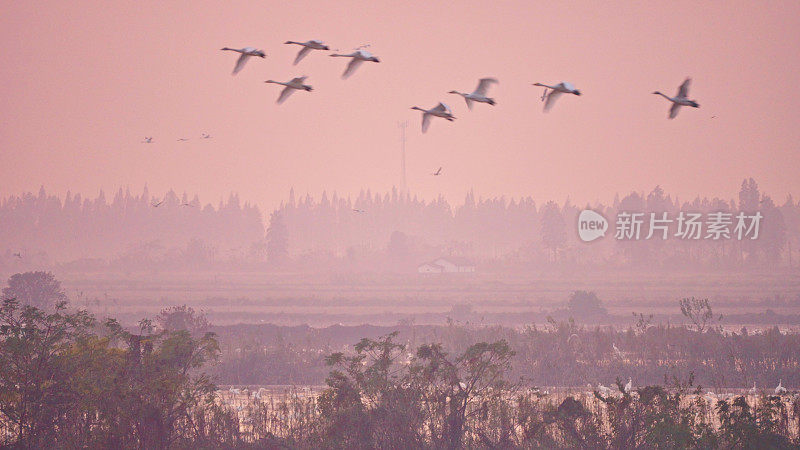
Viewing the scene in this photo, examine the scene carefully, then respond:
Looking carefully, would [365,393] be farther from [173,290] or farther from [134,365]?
[173,290]

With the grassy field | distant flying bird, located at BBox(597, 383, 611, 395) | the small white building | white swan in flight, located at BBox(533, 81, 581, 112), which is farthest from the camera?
the small white building

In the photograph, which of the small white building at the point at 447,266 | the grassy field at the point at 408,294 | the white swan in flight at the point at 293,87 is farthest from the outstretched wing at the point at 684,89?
the small white building at the point at 447,266

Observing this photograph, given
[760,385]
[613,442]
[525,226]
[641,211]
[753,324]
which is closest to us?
[613,442]

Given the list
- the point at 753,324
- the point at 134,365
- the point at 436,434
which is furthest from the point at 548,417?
the point at 753,324

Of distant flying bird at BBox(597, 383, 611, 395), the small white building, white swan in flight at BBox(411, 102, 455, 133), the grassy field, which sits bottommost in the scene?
distant flying bird at BBox(597, 383, 611, 395)

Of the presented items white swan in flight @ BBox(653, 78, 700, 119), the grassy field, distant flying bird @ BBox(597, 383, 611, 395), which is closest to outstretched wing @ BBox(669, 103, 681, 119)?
white swan in flight @ BBox(653, 78, 700, 119)

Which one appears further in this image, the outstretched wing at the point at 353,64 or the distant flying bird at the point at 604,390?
the distant flying bird at the point at 604,390

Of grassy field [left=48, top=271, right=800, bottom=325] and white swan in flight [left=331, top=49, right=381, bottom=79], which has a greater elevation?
white swan in flight [left=331, top=49, right=381, bottom=79]

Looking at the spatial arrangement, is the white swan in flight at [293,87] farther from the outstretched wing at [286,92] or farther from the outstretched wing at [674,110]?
the outstretched wing at [674,110]

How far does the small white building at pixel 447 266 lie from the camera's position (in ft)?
364

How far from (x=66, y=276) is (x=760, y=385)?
10635cm

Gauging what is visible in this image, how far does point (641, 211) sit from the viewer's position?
405 feet

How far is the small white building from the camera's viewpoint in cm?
11100

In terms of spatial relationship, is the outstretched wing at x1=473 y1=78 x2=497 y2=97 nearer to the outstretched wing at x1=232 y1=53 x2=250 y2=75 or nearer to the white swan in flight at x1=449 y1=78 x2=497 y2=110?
the white swan in flight at x1=449 y1=78 x2=497 y2=110
